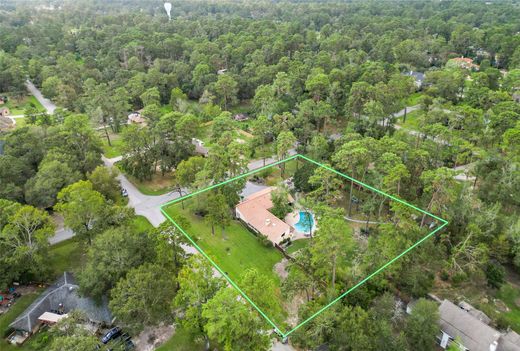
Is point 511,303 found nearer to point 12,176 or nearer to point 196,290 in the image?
point 196,290

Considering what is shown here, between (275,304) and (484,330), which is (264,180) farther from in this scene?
(484,330)

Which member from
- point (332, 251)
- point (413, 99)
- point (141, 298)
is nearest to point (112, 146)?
point (141, 298)

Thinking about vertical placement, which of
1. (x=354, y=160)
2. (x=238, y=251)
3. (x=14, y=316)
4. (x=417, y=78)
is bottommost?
(x=417, y=78)

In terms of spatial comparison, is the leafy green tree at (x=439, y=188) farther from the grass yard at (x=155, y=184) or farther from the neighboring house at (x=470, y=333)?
the grass yard at (x=155, y=184)

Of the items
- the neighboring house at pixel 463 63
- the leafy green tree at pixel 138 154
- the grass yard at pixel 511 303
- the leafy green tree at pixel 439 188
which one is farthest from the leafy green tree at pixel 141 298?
the neighboring house at pixel 463 63

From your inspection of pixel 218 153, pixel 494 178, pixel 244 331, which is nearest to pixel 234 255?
pixel 244 331

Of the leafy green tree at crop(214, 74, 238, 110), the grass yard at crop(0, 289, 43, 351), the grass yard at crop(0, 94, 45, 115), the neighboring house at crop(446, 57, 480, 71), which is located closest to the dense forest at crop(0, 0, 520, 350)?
the leafy green tree at crop(214, 74, 238, 110)
